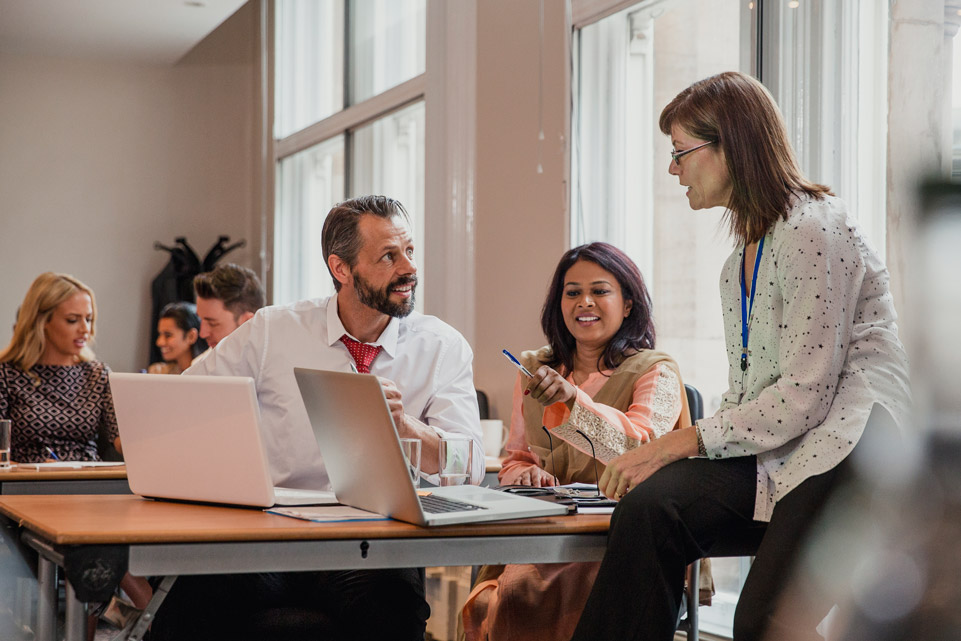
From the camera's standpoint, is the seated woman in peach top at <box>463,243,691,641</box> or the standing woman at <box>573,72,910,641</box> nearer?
the standing woman at <box>573,72,910,641</box>

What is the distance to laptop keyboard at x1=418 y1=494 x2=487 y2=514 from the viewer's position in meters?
1.48

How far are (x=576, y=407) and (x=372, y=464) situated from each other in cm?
66

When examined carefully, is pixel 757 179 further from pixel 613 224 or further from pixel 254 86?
pixel 254 86

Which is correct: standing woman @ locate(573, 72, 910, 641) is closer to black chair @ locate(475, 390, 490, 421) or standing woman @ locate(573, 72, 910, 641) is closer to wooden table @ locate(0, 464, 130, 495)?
wooden table @ locate(0, 464, 130, 495)

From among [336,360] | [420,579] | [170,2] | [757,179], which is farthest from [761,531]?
[170,2]

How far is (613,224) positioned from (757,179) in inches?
88.7

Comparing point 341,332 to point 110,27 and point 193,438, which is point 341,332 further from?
A: point 110,27

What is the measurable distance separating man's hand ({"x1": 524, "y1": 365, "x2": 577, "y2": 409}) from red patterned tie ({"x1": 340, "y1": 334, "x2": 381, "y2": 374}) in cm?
51

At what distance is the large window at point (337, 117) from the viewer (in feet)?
18.1

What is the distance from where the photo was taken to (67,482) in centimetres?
282

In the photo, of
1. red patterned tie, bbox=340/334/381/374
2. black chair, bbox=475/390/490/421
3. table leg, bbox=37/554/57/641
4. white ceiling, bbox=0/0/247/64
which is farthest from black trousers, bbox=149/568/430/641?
white ceiling, bbox=0/0/247/64

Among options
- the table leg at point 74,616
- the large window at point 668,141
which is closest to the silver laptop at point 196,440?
the table leg at point 74,616

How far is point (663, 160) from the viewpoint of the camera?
373cm

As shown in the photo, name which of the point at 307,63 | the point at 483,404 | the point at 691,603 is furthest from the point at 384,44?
the point at 691,603
